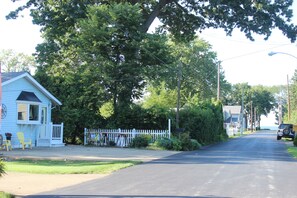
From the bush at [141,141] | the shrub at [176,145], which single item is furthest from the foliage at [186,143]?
the bush at [141,141]

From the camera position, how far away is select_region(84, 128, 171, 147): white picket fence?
28250mm

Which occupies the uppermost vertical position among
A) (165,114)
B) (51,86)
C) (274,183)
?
(51,86)

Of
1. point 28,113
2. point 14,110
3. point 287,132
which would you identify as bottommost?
point 287,132

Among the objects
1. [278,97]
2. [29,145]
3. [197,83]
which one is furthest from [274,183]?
[278,97]

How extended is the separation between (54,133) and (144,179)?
1731cm

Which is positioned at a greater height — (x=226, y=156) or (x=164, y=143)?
(x=164, y=143)

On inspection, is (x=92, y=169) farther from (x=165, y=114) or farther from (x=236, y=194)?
(x=165, y=114)

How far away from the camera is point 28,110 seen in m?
26.3

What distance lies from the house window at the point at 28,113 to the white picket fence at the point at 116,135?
175 inches

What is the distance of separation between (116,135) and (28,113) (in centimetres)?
631

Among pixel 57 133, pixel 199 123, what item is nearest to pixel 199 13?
pixel 199 123

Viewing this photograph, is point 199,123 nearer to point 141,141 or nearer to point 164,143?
point 141,141

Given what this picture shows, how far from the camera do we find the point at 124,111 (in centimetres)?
3027

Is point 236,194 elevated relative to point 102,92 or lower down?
lower down
